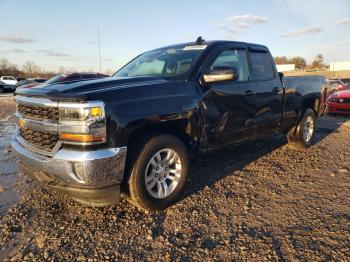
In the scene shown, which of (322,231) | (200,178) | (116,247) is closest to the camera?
(116,247)

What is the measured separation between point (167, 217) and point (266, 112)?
8.42ft

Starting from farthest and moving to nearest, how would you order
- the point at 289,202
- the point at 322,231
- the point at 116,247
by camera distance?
the point at 289,202 < the point at 322,231 < the point at 116,247

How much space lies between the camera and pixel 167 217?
366 centimetres

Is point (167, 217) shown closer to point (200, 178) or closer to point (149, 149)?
point (149, 149)

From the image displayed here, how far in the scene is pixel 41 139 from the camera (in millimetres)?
3455

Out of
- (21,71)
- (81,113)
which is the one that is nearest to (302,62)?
(21,71)

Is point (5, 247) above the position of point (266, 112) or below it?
below

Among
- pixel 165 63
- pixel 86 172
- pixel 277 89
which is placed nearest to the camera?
pixel 86 172

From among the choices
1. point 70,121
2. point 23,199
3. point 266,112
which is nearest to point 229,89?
point 266,112

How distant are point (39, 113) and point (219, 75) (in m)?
2.12

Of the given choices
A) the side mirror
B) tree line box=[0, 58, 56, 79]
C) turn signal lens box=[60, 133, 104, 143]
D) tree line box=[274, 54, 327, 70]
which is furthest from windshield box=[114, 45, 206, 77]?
tree line box=[274, 54, 327, 70]

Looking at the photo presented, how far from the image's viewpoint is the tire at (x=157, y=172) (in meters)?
3.48

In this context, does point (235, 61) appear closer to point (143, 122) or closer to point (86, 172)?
point (143, 122)

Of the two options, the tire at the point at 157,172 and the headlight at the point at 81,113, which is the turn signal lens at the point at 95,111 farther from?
the tire at the point at 157,172
